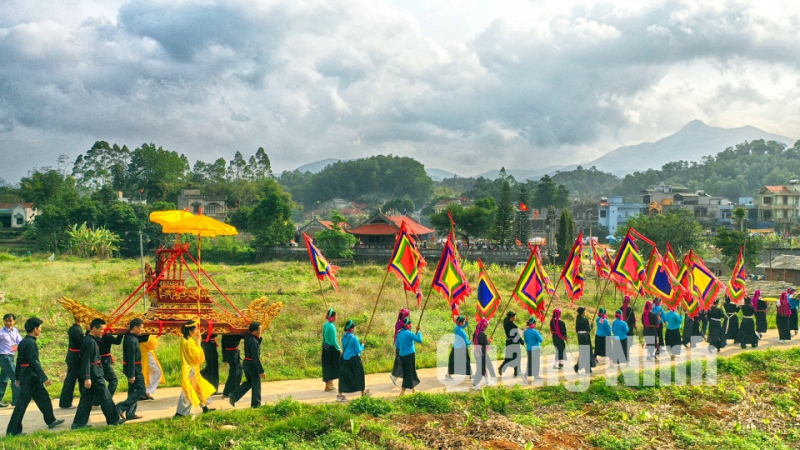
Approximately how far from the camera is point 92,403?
8758 millimetres

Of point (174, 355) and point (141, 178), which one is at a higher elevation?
point (141, 178)

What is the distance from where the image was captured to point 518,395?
10875 millimetres

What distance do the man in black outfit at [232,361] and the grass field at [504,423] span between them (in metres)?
0.99

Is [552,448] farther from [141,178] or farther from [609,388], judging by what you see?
[141,178]

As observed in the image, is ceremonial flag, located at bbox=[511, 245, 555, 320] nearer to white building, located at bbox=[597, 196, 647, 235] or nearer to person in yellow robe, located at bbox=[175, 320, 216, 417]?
person in yellow robe, located at bbox=[175, 320, 216, 417]

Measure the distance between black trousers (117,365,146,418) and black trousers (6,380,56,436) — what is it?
35.0 inches

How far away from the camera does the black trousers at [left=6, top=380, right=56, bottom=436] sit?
8.47m

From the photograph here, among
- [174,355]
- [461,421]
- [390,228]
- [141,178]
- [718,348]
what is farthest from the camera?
[141,178]

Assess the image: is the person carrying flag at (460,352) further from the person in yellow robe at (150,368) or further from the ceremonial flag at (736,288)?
the ceremonial flag at (736,288)

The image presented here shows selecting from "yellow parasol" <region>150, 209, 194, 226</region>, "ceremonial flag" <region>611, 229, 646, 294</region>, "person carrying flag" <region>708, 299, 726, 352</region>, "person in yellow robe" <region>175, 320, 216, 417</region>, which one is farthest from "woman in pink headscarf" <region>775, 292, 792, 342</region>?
"yellow parasol" <region>150, 209, 194, 226</region>

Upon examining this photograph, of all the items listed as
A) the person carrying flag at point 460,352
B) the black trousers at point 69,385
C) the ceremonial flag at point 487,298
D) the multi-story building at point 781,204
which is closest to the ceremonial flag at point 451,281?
the ceremonial flag at point 487,298

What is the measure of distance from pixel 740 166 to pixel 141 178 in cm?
12606

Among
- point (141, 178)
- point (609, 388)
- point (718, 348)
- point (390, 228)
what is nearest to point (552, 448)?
point (609, 388)

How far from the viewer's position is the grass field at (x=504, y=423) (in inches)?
332
